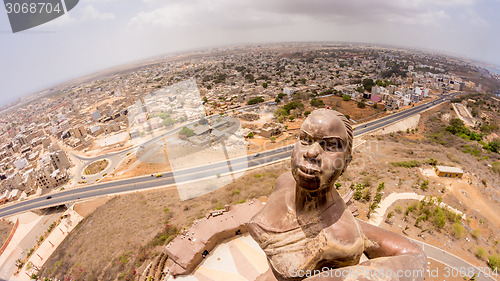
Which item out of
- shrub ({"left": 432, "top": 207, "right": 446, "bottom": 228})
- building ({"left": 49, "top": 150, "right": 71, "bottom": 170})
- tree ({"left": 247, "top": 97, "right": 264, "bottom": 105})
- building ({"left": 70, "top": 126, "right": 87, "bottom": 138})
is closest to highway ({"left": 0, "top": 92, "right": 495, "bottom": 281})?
building ({"left": 49, "top": 150, "right": 71, "bottom": 170})

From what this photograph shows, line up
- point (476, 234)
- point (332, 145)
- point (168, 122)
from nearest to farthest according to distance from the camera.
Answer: point (332, 145) → point (476, 234) → point (168, 122)

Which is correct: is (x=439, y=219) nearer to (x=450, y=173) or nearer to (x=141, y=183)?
(x=450, y=173)

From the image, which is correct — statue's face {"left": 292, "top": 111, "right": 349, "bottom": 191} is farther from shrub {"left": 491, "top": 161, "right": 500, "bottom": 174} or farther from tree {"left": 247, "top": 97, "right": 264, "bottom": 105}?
tree {"left": 247, "top": 97, "right": 264, "bottom": 105}

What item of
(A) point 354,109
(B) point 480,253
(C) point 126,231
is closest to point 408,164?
(B) point 480,253

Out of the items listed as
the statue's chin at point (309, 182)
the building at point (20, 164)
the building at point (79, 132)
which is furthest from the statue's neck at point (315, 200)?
the building at point (79, 132)

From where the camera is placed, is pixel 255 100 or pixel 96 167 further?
pixel 255 100

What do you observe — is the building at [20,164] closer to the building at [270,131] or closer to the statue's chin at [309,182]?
the building at [270,131]
